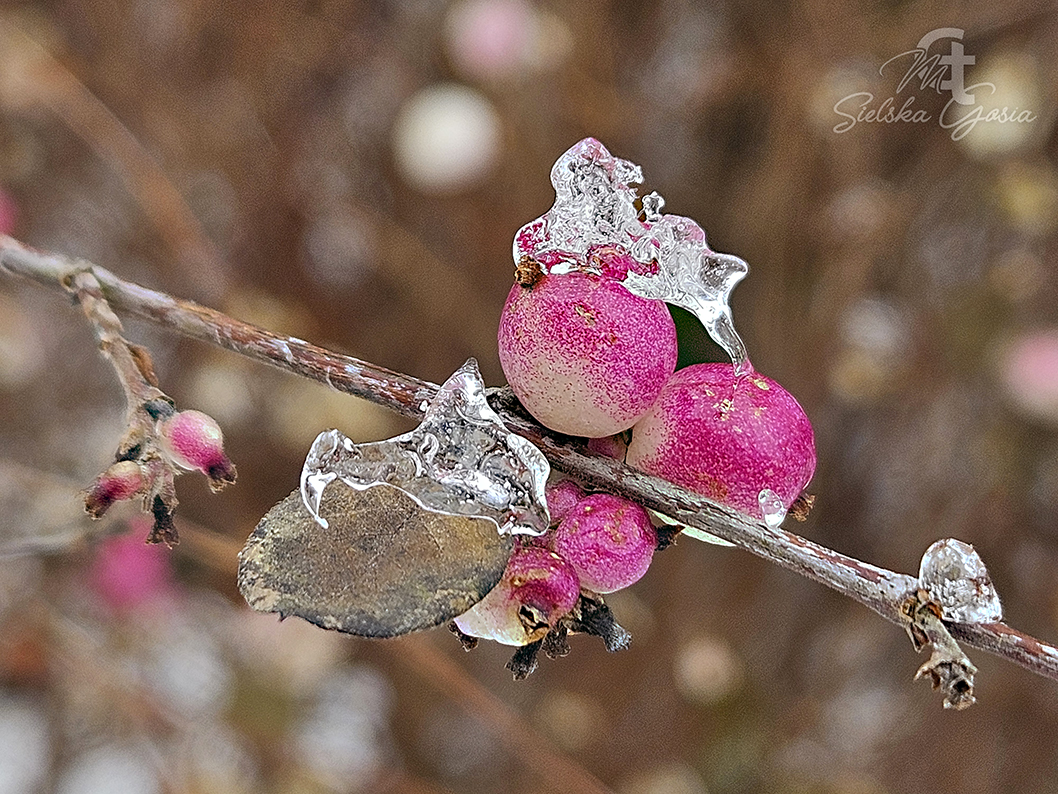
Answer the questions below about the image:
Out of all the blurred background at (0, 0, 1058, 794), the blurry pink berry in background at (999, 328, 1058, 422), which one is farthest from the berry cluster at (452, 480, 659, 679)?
the blurry pink berry in background at (999, 328, 1058, 422)

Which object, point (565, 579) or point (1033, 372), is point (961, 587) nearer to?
point (565, 579)

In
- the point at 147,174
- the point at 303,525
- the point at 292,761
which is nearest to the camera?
the point at 303,525

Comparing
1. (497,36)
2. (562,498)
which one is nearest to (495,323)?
(497,36)

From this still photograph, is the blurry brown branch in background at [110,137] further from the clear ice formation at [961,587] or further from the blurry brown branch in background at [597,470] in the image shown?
the clear ice formation at [961,587]

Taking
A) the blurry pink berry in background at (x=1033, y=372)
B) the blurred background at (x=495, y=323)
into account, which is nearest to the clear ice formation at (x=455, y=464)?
the blurred background at (x=495, y=323)

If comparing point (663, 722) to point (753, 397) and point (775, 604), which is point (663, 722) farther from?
point (753, 397)

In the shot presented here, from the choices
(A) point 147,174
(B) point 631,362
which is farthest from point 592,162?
(A) point 147,174

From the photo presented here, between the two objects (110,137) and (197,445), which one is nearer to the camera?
(197,445)
